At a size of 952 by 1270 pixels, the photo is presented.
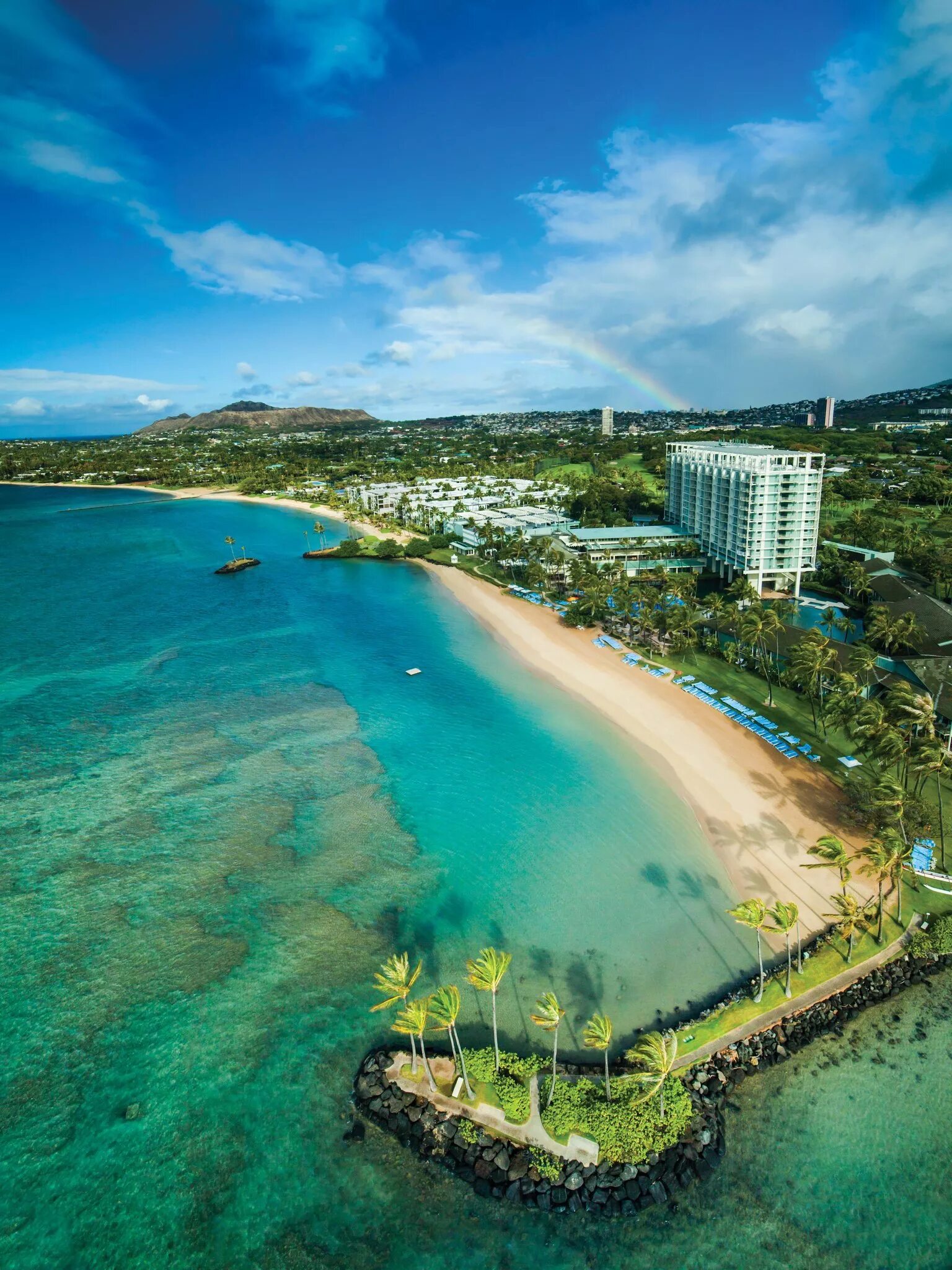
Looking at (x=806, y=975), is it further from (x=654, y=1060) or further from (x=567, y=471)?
(x=567, y=471)

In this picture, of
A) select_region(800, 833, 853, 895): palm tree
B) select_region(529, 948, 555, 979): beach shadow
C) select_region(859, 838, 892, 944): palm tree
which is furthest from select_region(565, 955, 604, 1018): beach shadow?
select_region(859, 838, 892, 944): palm tree

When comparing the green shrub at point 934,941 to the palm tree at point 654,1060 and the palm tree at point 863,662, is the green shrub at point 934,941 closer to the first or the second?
the palm tree at point 654,1060

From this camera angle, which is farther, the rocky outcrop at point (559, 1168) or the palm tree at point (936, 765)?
the palm tree at point (936, 765)

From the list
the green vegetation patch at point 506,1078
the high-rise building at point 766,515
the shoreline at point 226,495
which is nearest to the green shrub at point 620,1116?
the green vegetation patch at point 506,1078

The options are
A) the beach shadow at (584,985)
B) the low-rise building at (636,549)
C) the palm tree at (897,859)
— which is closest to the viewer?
the beach shadow at (584,985)

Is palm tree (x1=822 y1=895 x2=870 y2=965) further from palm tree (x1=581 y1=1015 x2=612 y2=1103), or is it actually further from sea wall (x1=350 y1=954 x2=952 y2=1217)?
Result: palm tree (x1=581 y1=1015 x2=612 y2=1103)

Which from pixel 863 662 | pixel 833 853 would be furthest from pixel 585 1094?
pixel 863 662
